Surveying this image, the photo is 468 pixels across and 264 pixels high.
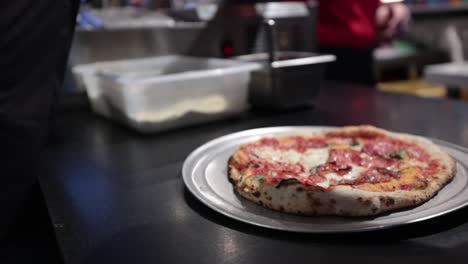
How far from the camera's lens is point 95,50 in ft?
4.70

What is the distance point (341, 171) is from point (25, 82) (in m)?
0.54

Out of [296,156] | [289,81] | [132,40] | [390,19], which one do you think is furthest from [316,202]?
[390,19]

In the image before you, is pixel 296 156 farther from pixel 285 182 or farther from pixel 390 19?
pixel 390 19

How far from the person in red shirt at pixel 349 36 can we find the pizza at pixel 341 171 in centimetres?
115

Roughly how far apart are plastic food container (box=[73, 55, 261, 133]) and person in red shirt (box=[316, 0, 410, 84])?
89 centimetres

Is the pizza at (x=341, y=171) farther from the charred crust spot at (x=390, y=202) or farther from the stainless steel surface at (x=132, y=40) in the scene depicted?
the stainless steel surface at (x=132, y=40)

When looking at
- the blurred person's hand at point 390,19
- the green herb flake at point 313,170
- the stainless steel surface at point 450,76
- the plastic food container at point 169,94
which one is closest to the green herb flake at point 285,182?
the green herb flake at point 313,170

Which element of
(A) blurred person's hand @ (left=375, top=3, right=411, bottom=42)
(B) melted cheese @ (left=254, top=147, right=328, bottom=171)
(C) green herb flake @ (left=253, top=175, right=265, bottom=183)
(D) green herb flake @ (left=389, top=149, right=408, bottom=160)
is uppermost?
(A) blurred person's hand @ (left=375, top=3, right=411, bottom=42)

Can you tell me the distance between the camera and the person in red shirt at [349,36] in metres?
2.00

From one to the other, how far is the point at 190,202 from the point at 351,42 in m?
1.53

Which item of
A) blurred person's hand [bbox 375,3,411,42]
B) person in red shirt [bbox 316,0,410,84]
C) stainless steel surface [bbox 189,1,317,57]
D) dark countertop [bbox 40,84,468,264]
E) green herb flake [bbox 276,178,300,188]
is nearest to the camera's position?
dark countertop [bbox 40,84,468,264]

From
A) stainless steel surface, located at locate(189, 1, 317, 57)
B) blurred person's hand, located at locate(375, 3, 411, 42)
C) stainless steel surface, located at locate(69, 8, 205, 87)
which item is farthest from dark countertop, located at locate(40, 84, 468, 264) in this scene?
blurred person's hand, located at locate(375, 3, 411, 42)

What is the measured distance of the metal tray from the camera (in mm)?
575

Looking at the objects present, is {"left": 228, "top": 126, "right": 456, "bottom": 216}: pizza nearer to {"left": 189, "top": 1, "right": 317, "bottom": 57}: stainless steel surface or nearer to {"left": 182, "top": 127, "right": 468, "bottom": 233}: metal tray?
{"left": 182, "top": 127, "right": 468, "bottom": 233}: metal tray
